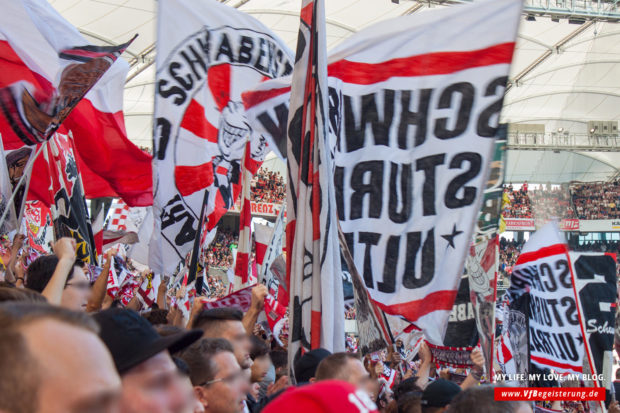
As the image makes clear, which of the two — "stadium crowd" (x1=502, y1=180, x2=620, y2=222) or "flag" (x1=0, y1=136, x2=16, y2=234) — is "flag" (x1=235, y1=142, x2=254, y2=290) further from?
"stadium crowd" (x1=502, y1=180, x2=620, y2=222)

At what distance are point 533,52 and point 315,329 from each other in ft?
95.3

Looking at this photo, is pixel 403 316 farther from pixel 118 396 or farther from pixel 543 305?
pixel 118 396

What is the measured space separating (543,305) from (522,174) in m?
40.0

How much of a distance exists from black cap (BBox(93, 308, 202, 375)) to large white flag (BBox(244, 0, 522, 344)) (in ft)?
7.40

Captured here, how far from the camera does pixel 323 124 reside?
4.51 metres

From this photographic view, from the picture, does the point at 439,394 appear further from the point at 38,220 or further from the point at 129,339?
the point at 38,220

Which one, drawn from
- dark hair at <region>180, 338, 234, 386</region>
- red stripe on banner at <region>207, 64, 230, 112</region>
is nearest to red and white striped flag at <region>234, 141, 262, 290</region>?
red stripe on banner at <region>207, 64, 230, 112</region>

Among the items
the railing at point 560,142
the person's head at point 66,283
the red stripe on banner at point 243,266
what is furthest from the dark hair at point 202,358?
the railing at point 560,142

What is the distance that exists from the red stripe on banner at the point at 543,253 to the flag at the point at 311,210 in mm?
2889

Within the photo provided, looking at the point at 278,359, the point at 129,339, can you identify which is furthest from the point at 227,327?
the point at 278,359

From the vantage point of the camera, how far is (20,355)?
51.3 inches

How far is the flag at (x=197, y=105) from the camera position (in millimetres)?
6438

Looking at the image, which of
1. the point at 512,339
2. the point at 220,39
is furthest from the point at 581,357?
the point at 220,39

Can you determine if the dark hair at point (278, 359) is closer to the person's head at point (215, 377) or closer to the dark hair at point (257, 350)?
the dark hair at point (257, 350)
